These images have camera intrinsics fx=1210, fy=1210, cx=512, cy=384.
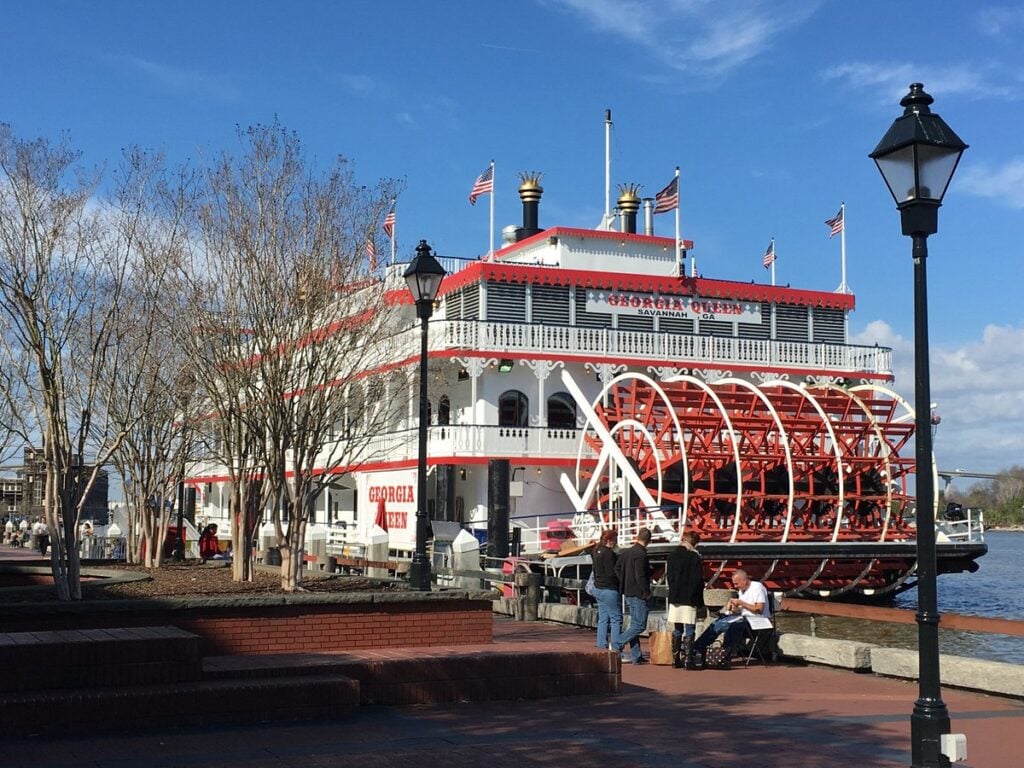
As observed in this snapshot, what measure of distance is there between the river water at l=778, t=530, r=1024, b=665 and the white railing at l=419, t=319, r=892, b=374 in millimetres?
5989

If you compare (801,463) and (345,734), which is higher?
(801,463)

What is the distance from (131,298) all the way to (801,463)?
1411 centimetres

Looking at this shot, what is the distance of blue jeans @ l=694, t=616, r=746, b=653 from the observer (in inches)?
437

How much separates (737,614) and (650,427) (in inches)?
620

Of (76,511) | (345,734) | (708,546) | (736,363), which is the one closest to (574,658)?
(345,734)

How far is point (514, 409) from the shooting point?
2694 cm

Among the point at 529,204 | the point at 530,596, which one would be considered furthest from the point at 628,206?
the point at 530,596

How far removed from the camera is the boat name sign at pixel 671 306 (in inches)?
1104

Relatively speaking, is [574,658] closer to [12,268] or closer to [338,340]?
[338,340]

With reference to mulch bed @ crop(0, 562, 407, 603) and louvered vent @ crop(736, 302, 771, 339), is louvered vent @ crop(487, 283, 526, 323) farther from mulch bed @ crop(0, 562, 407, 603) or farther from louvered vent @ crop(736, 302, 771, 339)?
mulch bed @ crop(0, 562, 407, 603)

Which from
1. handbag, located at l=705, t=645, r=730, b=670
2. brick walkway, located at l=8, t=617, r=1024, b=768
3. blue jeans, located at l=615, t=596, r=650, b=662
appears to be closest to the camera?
brick walkway, located at l=8, t=617, r=1024, b=768

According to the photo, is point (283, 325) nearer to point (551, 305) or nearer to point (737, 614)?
point (737, 614)

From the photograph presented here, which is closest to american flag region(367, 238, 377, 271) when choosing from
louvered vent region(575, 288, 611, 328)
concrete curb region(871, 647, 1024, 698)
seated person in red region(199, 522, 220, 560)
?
concrete curb region(871, 647, 1024, 698)

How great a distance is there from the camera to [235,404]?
14258mm
